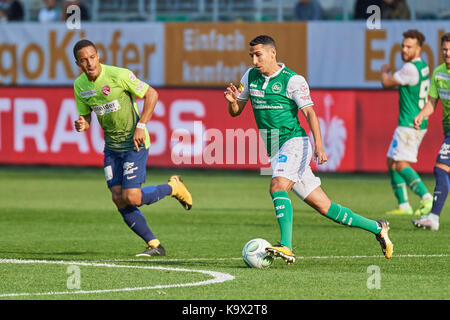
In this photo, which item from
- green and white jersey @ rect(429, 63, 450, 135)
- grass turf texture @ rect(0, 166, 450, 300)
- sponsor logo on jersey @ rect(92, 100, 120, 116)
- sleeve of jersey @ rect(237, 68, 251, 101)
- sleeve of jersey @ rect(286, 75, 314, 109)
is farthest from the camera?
green and white jersey @ rect(429, 63, 450, 135)

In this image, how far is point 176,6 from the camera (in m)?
26.1

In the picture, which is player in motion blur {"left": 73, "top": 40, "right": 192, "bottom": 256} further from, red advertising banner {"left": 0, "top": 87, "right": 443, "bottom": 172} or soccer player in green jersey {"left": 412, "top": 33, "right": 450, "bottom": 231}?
red advertising banner {"left": 0, "top": 87, "right": 443, "bottom": 172}

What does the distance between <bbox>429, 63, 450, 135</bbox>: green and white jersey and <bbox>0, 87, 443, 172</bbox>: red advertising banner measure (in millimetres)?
6667

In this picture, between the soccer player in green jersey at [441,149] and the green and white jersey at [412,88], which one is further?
the green and white jersey at [412,88]

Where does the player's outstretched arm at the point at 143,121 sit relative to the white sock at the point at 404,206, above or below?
above

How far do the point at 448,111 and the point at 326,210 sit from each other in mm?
3969

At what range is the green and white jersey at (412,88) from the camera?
52.3 feet

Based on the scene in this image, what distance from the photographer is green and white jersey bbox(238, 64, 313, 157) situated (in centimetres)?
1046

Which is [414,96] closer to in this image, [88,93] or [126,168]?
[126,168]

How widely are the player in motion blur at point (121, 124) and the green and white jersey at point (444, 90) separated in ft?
13.9

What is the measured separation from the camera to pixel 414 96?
1608cm

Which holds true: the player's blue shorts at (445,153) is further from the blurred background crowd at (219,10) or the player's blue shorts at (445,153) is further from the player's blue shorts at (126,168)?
the blurred background crowd at (219,10)

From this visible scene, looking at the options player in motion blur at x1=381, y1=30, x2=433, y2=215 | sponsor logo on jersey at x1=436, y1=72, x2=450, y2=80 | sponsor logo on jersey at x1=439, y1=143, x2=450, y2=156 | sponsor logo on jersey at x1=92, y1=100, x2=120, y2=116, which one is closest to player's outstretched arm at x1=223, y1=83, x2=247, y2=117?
sponsor logo on jersey at x1=92, y1=100, x2=120, y2=116

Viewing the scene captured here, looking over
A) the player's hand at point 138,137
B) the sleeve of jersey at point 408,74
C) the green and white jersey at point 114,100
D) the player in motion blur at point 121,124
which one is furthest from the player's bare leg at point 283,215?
the sleeve of jersey at point 408,74
